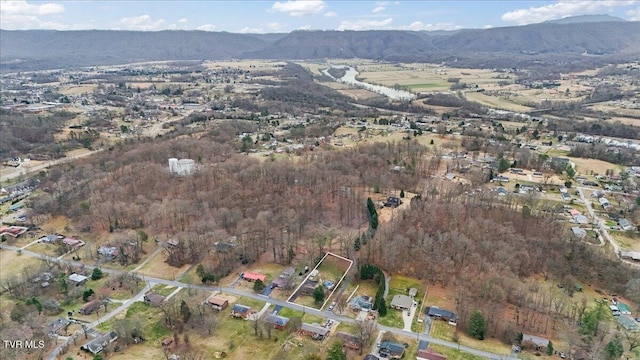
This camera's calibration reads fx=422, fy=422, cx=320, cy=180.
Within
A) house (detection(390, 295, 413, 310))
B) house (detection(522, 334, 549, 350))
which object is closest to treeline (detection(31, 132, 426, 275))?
house (detection(390, 295, 413, 310))

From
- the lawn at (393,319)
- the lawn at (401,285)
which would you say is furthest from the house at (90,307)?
the lawn at (401,285)

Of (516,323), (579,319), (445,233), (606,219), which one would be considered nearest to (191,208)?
(445,233)

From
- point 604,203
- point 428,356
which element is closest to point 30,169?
point 428,356

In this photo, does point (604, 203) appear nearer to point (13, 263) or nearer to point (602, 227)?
point (602, 227)

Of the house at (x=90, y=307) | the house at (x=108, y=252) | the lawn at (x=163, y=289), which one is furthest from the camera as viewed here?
the house at (x=108, y=252)

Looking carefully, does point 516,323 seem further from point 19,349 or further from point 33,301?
point 33,301

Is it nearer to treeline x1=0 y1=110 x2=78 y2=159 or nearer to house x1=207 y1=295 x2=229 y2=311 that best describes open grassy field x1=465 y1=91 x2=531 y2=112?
house x1=207 y1=295 x2=229 y2=311

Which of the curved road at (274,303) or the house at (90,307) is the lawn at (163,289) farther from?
the house at (90,307)
